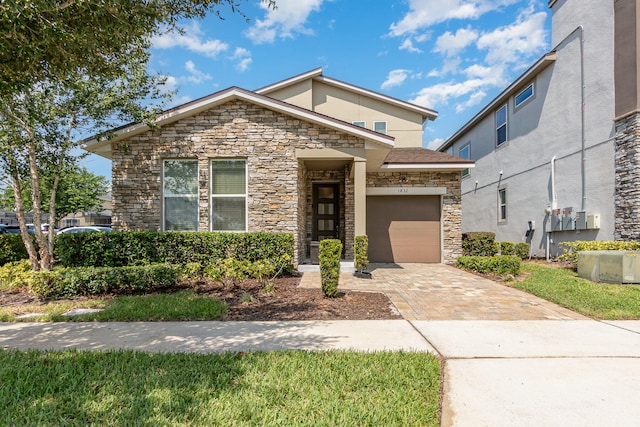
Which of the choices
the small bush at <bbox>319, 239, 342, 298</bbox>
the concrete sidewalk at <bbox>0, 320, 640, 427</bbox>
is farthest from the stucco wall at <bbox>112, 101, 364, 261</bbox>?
the concrete sidewalk at <bbox>0, 320, 640, 427</bbox>

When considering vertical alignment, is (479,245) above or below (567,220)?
below

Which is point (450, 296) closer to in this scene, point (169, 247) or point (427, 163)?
point (427, 163)

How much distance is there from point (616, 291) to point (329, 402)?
22.9 feet

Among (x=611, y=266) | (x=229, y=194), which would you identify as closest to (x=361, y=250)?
(x=229, y=194)

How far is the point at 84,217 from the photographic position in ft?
143

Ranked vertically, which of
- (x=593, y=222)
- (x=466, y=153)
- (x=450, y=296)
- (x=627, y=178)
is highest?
(x=466, y=153)

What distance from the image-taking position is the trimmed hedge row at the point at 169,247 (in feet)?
26.4

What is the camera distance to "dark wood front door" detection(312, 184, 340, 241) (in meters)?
12.2

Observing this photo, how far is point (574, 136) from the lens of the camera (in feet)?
35.9

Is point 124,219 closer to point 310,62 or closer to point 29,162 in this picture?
point 29,162

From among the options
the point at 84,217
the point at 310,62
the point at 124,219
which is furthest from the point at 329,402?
the point at 84,217

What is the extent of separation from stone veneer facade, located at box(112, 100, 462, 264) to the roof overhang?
7983mm

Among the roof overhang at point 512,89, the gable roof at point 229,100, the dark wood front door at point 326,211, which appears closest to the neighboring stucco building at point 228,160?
the gable roof at point 229,100

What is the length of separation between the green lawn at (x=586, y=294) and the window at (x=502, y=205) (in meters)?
6.87
